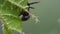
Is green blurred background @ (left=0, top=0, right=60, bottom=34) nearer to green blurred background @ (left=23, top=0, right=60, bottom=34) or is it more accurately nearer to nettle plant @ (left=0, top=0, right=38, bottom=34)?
green blurred background @ (left=23, top=0, right=60, bottom=34)

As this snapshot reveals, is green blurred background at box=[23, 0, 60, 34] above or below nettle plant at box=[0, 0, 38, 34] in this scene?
above

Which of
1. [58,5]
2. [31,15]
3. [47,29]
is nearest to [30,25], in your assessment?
[47,29]

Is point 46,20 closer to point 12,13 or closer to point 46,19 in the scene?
point 46,19

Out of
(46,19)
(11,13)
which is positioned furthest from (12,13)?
(46,19)

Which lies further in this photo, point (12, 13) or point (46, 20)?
point (46, 20)

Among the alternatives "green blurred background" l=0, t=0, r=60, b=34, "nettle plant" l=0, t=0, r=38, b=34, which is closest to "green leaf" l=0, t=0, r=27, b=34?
"nettle plant" l=0, t=0, r=38, b=34

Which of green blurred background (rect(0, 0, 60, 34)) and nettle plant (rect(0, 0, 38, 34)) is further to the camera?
green blurred background (rect(0, 0, 60, 34))

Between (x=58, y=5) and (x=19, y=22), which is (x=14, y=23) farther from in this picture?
(x=58, y=5)
